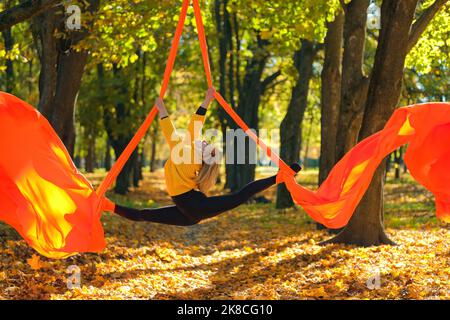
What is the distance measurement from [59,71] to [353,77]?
593 centimetres

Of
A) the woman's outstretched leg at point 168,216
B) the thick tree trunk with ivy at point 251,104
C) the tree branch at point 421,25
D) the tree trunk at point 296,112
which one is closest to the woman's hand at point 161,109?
the woman's outstretched leg at point 168,216

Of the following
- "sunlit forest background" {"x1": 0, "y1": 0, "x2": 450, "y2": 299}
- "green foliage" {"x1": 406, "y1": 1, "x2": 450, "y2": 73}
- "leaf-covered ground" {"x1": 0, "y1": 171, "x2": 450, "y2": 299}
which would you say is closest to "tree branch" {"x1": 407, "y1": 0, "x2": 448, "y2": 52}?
"sunlit forest background" {"x1": 0, "y1": 0, "x2": 450, "y2": 299}

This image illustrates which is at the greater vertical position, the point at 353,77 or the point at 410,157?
the point at 353,77

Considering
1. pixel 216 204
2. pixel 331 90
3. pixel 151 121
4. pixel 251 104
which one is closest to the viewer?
pixel 216 204

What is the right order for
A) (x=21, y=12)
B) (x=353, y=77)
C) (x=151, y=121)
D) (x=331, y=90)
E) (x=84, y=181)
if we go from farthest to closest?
(x=331, y=90)
(x=353, y=77)
(x=21, y=12)
(x=84, y=181)
(x=151, y=121)

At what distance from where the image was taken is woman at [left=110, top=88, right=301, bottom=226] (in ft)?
23.6

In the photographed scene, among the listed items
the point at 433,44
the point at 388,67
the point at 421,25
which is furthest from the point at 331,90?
the point at 388,67

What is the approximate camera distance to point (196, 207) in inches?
283

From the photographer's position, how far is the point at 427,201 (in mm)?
20438

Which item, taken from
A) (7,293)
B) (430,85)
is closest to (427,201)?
(430,85)

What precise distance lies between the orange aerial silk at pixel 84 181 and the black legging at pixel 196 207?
0.44 metres

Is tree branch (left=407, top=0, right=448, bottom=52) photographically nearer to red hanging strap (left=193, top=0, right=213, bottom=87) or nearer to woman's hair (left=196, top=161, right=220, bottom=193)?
red hanging strap (left=193, top=0, right=213, bottom=87)

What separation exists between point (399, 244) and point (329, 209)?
14.7ft

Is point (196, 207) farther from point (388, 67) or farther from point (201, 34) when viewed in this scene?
point (388, 67)
